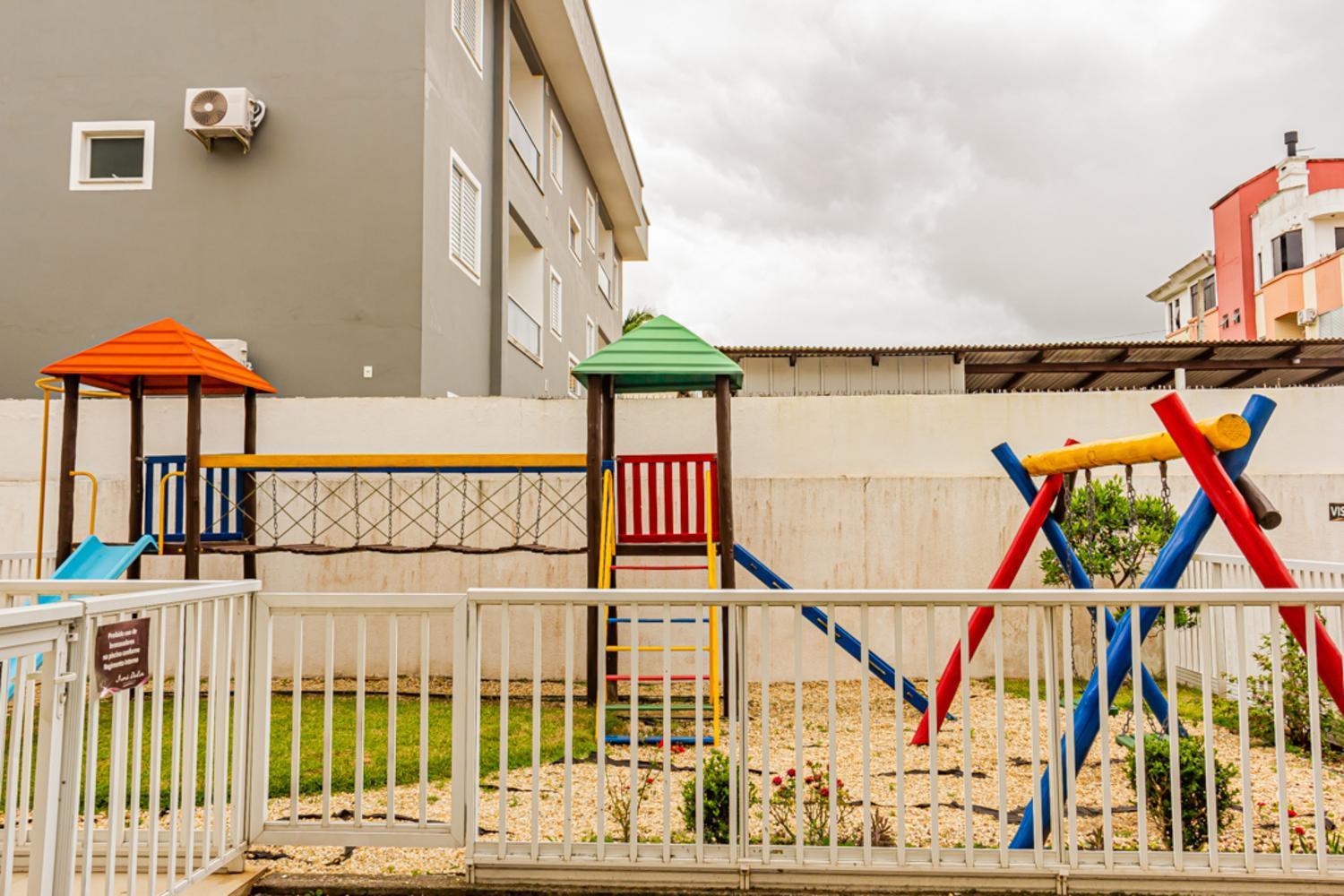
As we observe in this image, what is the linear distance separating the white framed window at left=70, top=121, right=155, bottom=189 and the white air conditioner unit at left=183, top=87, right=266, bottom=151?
81 cm

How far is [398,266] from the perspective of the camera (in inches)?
407

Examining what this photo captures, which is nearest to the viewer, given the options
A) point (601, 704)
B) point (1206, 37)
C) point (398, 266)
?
point (601, 704)

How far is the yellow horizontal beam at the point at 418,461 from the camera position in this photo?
6.73 m

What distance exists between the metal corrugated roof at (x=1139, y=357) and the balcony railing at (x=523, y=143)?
469 cm

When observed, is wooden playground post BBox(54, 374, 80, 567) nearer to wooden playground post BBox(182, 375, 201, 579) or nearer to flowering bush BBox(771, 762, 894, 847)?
wooden playground post BBox(182, 375, 201, 579)

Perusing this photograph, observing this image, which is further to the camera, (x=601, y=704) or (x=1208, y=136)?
(x=1208, y=136)

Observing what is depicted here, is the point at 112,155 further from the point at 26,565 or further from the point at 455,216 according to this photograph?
the point at 26,565

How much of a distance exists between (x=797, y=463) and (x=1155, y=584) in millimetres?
4514

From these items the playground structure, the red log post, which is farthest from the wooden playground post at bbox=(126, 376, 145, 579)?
the red log post

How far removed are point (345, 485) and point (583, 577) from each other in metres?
2.36

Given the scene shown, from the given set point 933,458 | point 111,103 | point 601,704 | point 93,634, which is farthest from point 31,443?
point 933,458

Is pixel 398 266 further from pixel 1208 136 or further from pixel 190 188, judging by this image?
pixel 1208 136

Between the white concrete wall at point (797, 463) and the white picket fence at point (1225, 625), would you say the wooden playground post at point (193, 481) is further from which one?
the white picket fence at point (1225, 625)

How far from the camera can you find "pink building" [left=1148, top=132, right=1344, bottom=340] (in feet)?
88.0
